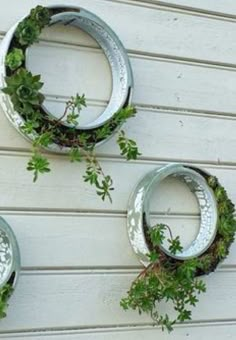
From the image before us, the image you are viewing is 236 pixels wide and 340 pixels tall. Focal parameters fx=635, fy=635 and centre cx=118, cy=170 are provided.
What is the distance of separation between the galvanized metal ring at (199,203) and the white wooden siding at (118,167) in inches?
0.9

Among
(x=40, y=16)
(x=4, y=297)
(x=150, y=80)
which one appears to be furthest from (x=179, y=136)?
(x=4, y=297)

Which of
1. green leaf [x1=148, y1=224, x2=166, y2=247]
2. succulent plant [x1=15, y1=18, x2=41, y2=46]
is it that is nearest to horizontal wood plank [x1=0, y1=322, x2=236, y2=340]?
green leaf [x1=148, y1=224, x2=166, y2=247]

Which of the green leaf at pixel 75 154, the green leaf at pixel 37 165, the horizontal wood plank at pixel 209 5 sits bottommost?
the green leaf at pixel 37 165

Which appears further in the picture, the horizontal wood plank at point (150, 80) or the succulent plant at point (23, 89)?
the horizontal wood plank at point (150, 80)

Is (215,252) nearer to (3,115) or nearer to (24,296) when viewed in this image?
(24,296)

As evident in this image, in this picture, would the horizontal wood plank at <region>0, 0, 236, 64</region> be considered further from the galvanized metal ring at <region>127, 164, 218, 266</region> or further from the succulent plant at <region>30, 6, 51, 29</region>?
the galvanized metal ring at <region>127, 164, 218, 266</region>

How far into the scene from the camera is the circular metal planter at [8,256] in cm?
136

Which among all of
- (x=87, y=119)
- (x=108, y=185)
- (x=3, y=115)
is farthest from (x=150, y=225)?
(x=3, y=115)

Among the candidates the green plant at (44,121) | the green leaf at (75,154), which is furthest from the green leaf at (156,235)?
the green leaf at (75,154)

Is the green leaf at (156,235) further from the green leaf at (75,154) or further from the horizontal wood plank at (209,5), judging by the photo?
the horizontal wood plank at (209,5)

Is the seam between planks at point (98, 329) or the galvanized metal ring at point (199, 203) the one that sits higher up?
the galvanized metal ring at point (199, 203)

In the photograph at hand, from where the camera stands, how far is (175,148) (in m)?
1.66

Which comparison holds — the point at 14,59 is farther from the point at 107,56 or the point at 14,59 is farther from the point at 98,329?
the point at 98,329

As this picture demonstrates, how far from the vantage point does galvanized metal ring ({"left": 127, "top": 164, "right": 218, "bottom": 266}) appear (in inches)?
60.2
